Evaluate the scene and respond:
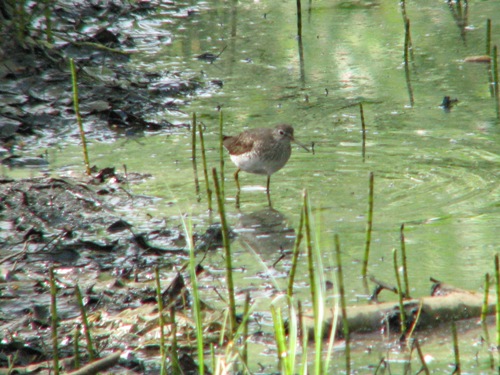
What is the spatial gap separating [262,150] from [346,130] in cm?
167

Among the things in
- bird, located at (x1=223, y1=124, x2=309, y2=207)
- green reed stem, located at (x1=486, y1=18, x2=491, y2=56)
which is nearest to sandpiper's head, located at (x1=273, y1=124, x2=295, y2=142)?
bird, located at (x1=223, y1=124, x2=309, y2=207)

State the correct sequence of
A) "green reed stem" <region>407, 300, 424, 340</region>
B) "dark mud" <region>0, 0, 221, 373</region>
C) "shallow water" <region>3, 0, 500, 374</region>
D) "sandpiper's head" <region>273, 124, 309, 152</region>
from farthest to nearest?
"sandpiper's head" <region>273, 124, 309, 152</region> → "shallow water" <region>3, 0, 500, 374</region> → "dark mud" <region>0, 0, 221, 373</region> → "green reed stem" <region>407, 300, 424, 340</region>

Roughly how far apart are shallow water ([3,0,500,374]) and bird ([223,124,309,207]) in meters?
0.21

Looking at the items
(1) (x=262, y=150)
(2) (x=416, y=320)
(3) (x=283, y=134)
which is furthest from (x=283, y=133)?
(2) (x=416, y=320)

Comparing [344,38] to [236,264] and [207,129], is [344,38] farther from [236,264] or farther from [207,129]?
[236,264]

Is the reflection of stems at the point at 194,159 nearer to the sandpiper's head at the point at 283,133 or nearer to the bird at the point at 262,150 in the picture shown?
the bird at the point at 262,150

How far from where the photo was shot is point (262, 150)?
751 cm

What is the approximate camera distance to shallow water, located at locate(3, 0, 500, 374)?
6312mm

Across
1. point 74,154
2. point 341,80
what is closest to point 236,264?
point 74,154

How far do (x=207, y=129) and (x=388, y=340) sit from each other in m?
4.67

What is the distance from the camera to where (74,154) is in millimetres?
8531

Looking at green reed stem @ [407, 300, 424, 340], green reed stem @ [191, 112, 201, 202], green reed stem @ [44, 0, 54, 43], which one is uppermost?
green reed stem @ [44, 0, 54, 43]

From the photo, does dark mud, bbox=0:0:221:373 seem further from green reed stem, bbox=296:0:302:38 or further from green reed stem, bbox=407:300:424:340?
green reed stem, bbox=296:0:302:38

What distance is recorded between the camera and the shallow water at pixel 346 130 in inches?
249
